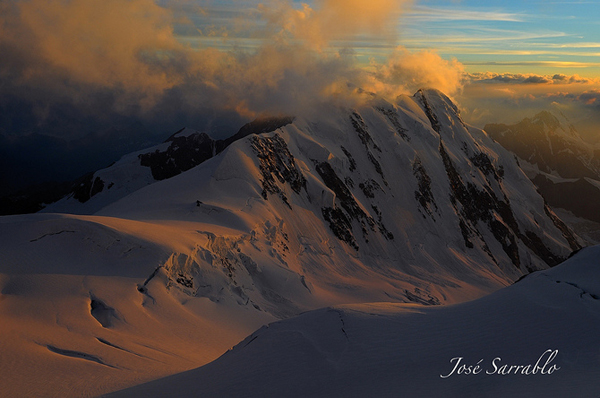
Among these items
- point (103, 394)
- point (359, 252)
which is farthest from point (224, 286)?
point (359, 252)

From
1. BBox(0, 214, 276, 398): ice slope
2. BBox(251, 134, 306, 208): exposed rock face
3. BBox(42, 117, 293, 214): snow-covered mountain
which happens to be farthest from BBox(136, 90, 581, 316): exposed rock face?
BBox(42, 117, 293, 214): snow-covered mountain

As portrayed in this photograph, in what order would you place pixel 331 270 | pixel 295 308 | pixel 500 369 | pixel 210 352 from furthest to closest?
pixel 331 270 → pixel 295 308 → pixel 210 352 → pixel 500 369

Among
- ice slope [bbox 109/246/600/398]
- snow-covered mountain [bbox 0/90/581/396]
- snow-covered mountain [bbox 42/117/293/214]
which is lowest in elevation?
snow-covered mountain [bbox 42/117/293/214]

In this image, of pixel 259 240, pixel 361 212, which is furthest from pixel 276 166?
pixel 259 240

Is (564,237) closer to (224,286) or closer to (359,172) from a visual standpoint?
(359,172)

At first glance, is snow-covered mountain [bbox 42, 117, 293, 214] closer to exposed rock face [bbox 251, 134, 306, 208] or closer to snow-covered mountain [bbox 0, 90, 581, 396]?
snow-covered mountain [bbox 0, 90, 581, 396]

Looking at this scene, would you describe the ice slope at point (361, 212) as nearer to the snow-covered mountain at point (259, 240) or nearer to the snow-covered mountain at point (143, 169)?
the snow-covered mountain at point (259, 240)
